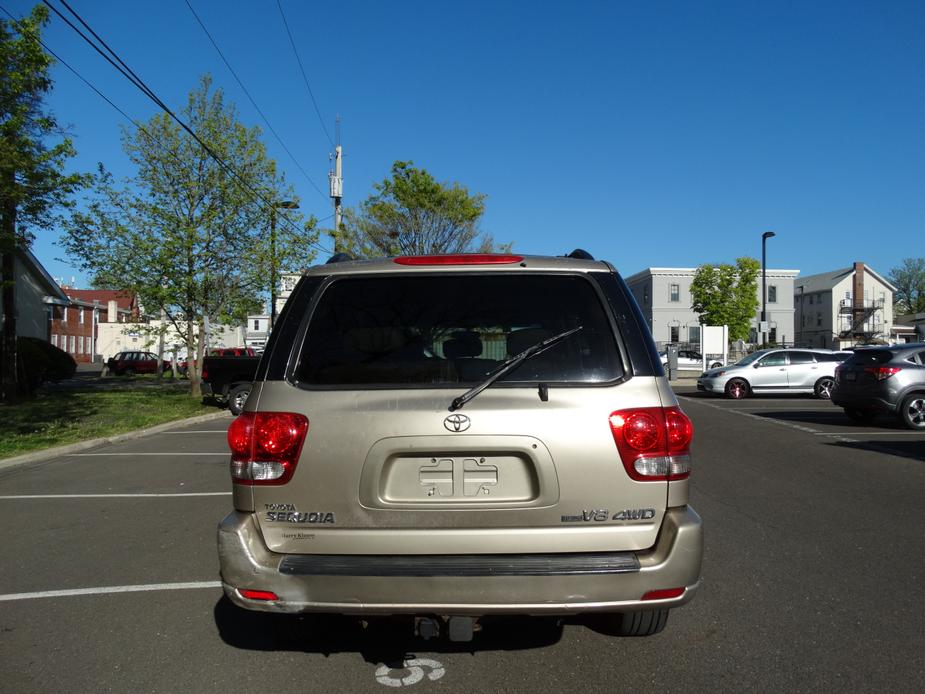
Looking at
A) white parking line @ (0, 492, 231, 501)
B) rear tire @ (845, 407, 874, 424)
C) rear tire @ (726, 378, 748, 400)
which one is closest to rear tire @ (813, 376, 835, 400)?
rear tire @ (726, 378, 748, 400)

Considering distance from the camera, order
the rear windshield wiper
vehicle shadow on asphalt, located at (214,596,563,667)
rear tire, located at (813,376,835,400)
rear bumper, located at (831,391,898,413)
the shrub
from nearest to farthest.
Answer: the rear windshield wiper
vehicle shadow on asphalt, located at (214,596,563,667)
rear bumper, located at (831,391,898,413)
the shrub
rear tire, located at (813,376,835,400)

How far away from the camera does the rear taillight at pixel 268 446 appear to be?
2.96m

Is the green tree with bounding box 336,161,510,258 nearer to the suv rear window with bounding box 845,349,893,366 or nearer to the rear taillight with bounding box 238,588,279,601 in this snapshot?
the suv rear window with bounding box 845,349,893,366

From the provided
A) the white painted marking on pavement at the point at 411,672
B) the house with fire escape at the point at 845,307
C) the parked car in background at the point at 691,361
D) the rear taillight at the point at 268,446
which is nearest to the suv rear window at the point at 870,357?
the white painted marking on pavement at the point at 411,672

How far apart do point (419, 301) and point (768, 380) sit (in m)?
21.1

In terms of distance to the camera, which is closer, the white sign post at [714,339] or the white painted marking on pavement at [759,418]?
the white painted marking on pavement at [759,418]

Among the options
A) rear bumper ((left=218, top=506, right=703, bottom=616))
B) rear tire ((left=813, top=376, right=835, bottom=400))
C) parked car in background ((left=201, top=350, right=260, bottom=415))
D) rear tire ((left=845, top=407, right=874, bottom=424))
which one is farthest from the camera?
rear tire ((left=813, top=376, right=835, bottom=400))

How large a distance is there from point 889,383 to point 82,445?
14.1 m

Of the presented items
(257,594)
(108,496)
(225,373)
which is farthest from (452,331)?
(225,373)

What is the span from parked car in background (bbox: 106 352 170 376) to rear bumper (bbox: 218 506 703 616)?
142 feet

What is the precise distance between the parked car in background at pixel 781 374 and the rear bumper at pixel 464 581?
2074 centimetres

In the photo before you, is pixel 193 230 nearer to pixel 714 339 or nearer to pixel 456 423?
pixel 456 423

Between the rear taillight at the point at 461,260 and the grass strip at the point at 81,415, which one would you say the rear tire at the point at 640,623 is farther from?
the grass strip at the point at 81,415

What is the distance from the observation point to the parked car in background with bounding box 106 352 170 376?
43.1 metres
